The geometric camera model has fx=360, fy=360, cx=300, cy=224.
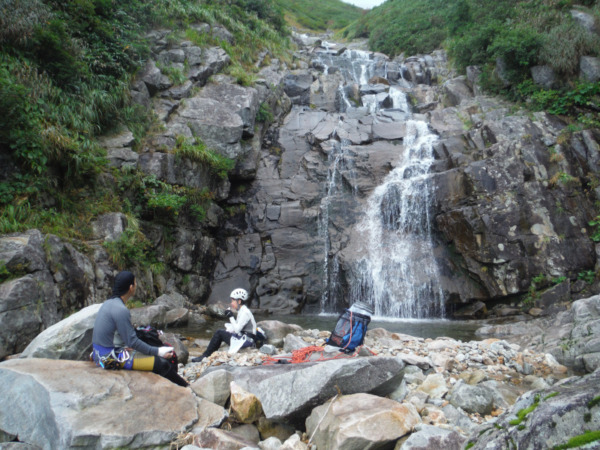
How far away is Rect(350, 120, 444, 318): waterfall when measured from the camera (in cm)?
1222

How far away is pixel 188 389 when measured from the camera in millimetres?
3809

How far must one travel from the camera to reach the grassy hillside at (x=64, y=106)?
799 cm

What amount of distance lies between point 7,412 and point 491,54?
68.3 feet

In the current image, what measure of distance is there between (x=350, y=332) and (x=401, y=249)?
8.51 metres

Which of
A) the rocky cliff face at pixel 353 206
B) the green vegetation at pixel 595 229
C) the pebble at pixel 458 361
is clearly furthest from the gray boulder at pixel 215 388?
the green vegetation at pixel 595 229

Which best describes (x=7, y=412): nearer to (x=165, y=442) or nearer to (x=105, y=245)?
(x=165, y=442)

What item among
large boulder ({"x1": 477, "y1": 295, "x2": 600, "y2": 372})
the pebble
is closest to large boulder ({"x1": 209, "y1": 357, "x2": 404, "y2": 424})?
the pebble

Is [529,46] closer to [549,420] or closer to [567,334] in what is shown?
[567,334]

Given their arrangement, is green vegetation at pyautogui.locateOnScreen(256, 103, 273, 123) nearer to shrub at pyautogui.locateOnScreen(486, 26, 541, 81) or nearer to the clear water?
the clear water

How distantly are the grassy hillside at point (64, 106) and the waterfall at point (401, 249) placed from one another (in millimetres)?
6509

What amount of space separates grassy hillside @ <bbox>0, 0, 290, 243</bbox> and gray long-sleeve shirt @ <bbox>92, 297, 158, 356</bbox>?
5195 mm

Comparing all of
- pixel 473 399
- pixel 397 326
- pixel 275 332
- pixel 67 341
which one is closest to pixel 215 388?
pixel 67 341

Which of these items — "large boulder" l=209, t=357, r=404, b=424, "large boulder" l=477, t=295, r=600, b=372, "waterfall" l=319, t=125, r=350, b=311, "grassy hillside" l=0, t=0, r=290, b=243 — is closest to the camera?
"large boulder" l=209, t=357, r=404, b=424

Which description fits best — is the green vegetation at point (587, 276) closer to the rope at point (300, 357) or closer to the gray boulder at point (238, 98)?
the rope at point (300, 357)
